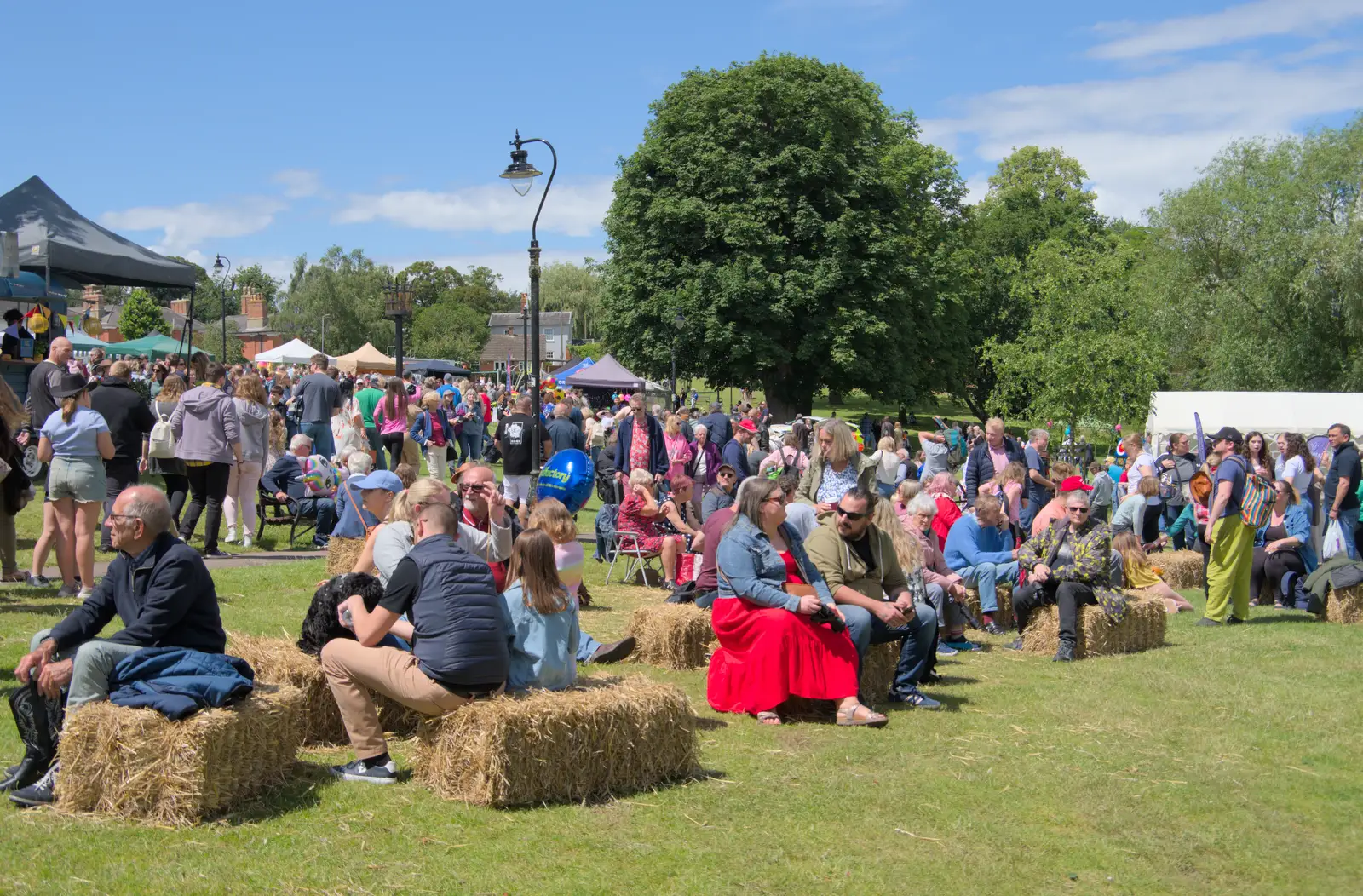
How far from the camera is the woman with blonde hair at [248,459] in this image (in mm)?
12344

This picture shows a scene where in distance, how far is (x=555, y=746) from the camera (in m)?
5.43

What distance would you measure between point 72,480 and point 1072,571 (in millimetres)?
7882

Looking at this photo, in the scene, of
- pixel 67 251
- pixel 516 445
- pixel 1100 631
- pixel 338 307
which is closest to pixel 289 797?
→ pixel 1100 631

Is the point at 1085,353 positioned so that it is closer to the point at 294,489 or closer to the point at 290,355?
the point at 290,355

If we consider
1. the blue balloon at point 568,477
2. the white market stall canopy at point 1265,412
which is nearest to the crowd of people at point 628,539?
the blue balloon at point 568,477

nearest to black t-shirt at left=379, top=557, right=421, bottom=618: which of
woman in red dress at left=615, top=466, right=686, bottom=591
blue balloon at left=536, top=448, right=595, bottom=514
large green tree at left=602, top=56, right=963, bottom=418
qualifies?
blue balloon at left=536, top=448, right=595, bottom=514

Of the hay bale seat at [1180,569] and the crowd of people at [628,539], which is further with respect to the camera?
the hay bale seat at [1180,569]

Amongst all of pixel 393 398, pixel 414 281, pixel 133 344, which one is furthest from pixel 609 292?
pixel 414 281

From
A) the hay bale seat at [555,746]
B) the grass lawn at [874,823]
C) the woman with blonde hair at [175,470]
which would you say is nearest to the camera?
the grass lawn at [874,823]

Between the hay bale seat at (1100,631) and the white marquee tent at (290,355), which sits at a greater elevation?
the white marquee tent at (290,355)

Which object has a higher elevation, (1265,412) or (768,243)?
(768,243)

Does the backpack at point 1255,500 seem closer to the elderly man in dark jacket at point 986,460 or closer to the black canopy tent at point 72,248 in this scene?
the elderly man in dark jacket at point 986,460

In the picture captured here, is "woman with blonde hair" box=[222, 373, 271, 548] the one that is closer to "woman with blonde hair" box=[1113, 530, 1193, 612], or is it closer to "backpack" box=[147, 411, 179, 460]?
"backpack" box=[147, 411, 179, 460]

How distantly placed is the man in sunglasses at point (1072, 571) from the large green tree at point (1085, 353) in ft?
100
